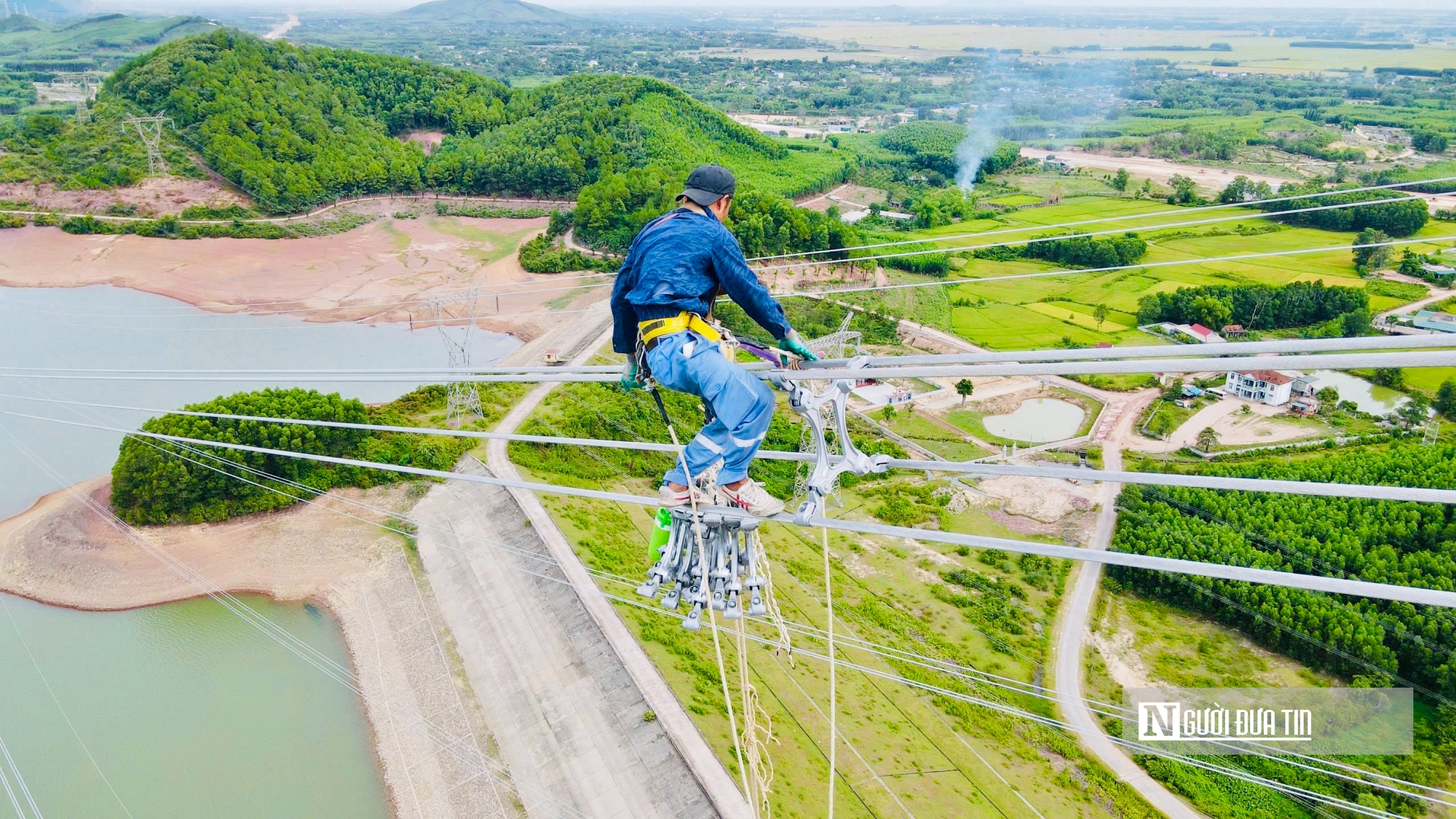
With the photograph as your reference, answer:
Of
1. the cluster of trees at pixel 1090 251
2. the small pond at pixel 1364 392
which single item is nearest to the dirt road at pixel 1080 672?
the small pond at pixel 1364 392

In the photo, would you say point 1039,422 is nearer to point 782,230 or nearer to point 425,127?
point 782,230

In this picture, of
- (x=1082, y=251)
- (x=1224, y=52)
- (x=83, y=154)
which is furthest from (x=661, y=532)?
(x=1224, y=52)

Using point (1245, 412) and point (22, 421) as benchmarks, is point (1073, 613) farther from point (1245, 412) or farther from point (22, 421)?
point (22, 421)

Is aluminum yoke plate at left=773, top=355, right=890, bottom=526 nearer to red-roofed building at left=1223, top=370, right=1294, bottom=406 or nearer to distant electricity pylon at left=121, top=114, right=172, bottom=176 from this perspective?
red-roofed building at left=1223, top=370, right=1294, bottom=406

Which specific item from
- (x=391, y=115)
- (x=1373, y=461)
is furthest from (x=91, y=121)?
(x=1373, y=461)

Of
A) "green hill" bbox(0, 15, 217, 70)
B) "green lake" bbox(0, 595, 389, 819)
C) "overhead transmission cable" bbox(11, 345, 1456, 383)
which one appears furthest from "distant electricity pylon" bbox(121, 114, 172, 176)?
"green hill" bbox(0, 15, 217, 70)
